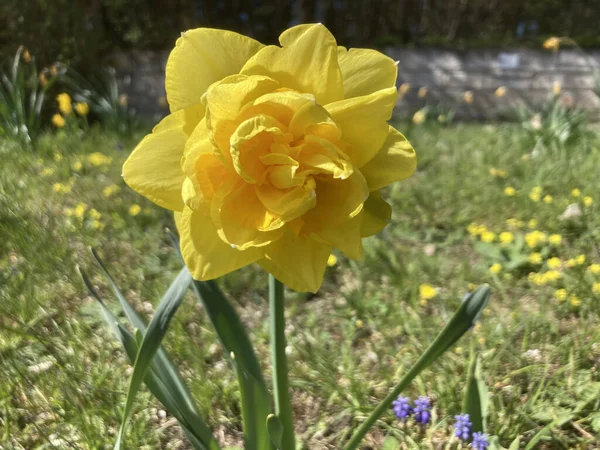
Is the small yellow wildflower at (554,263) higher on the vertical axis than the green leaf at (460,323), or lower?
lower

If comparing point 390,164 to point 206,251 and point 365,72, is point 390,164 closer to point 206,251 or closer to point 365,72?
point 365,72

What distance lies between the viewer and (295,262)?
25.1 inches

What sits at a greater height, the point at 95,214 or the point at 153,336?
the point at 153,336

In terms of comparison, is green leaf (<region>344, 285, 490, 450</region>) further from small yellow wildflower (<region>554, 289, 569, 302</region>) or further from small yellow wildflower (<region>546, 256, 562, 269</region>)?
small yellow wildflower (<region>546, 256, 562, 269</region>)

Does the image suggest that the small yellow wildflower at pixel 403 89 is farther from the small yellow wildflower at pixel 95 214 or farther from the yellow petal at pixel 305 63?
the yellow petal at pixel 305 63

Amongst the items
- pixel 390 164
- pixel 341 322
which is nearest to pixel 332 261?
pixel 341 322

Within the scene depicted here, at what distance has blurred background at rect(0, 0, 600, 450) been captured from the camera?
1289 mm

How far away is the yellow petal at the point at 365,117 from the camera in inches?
24.1

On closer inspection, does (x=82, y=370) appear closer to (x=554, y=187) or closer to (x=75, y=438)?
(x=75, y=438)

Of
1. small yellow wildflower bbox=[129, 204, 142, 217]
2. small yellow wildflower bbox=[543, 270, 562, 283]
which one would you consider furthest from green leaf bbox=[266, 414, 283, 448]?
small yellow wildflower bbox=[129, 204, 142, 217]

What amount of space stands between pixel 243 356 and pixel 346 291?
3.61 ft

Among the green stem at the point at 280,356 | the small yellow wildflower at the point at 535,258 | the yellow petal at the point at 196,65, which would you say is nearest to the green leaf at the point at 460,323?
the green stem at the point at 280,356

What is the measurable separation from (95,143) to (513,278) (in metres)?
3.03

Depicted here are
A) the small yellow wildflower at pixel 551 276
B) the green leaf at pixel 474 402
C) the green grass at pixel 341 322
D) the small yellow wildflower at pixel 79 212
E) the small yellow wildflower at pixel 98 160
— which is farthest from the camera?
the small yellow wildflower at pixel 98 160
